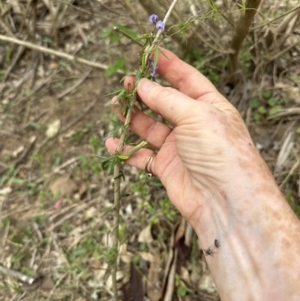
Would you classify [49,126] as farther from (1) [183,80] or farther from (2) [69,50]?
(1) [183,80]

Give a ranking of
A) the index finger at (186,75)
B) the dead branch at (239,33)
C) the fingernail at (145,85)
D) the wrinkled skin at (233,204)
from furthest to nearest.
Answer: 1. the index finger at (186,75)
2. the dead branch at (239,33)
3. the fingernail at (145,85)
4. the wrinkled skin at (233,204)

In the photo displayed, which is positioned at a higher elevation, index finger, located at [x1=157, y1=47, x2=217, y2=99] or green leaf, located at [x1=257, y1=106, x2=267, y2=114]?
index finger, located at [x1=157, y1=47, x2=217, y2=99]

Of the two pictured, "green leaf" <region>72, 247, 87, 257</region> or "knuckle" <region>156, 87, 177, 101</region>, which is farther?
"green leaf" <region>72, 247, 87, 257</region>

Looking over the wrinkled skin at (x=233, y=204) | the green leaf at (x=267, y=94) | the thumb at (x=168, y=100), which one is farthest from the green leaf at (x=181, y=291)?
the green leaf at (x=267, y=94)

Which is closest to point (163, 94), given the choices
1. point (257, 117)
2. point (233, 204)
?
point (233, 204)

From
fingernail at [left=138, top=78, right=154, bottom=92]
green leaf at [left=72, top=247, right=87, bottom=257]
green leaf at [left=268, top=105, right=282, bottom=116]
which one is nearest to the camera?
fingernail at [left=138, top=78, right=154, bottom=92]

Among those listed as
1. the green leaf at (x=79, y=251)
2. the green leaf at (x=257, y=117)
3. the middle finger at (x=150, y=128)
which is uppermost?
the green leaf at (x=257, y=117)

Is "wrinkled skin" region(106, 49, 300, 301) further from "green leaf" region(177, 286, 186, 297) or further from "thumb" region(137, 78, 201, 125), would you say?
"green leaf" region(177, 286, 186, 297)

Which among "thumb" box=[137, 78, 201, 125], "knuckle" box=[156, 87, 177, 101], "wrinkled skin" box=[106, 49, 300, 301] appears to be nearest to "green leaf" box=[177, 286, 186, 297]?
"wrinkled skin" box=[106, 49, 300, 301]

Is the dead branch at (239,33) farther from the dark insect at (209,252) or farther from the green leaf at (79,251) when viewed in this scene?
the green leaf at (79,251)
